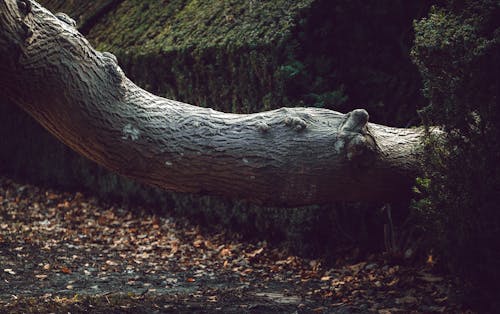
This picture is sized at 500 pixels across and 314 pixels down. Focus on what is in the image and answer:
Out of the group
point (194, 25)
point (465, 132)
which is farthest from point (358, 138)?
point (194, 25)

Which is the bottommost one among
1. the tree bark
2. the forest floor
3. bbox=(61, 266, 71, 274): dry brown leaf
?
bbox=(61, 266, 71, 274): dry brown leaf

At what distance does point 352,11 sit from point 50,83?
4.05 metres

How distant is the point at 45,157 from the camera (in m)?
12.6

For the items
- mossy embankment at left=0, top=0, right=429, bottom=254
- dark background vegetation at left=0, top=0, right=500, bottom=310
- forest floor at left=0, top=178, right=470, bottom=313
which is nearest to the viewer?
dark background vegetation at left=0, top=0, right=500, bottom=310

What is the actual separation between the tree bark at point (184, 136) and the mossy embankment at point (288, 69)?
6.11 feet

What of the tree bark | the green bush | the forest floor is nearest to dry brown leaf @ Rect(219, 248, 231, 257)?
the forest floor

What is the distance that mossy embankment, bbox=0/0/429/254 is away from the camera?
24.4ft

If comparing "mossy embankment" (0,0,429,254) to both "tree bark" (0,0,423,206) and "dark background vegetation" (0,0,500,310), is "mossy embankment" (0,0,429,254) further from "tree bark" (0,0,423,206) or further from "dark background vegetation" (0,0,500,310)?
"tree bark" (0,0,423,206)

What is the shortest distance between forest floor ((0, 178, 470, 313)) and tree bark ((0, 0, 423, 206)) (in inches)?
41.1

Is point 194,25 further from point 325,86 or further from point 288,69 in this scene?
point 325,86

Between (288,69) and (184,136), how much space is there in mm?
2500

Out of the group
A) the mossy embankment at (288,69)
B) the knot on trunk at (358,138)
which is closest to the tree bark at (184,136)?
the knot on trunk at (358,138)

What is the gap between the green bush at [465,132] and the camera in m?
4.57

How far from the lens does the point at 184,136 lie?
5172 millimetres
